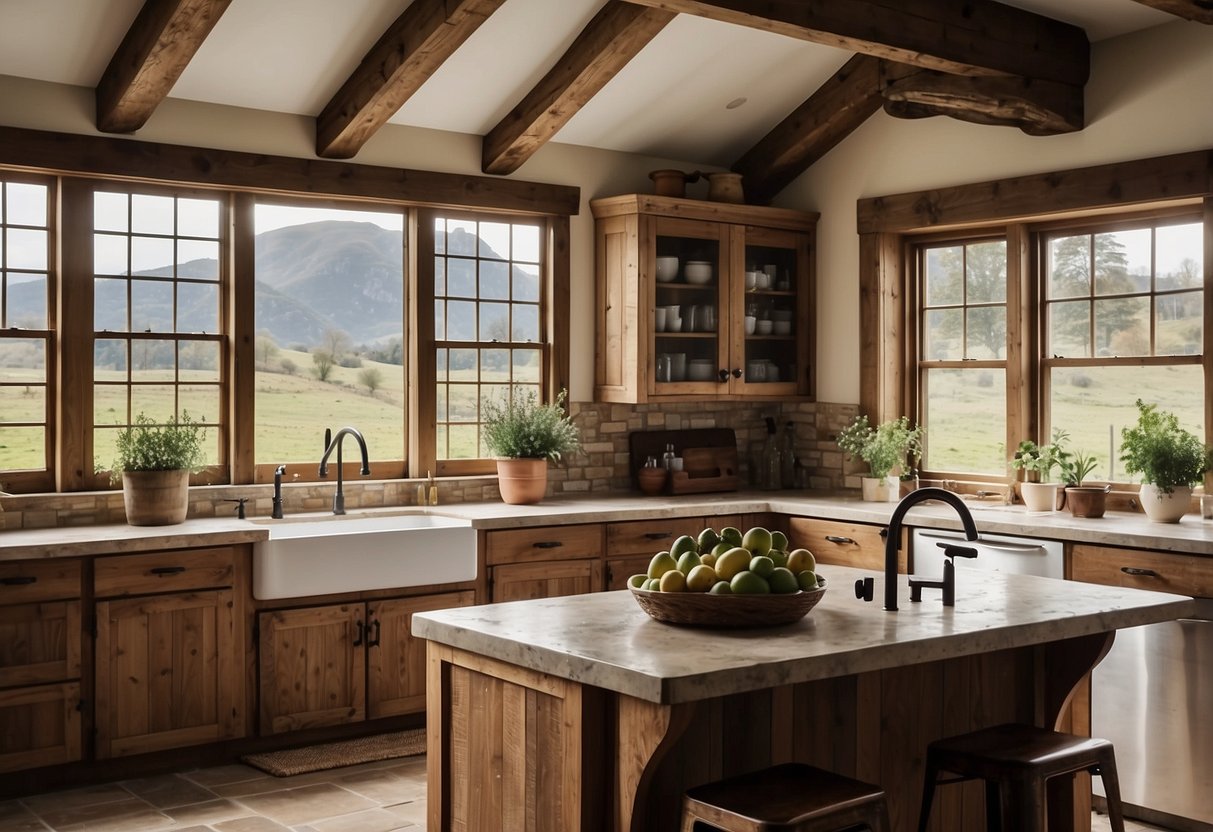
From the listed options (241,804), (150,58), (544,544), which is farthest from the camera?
(544,544)

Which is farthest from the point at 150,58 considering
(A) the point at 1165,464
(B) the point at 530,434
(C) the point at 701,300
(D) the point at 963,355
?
(A) the point at 1165,464

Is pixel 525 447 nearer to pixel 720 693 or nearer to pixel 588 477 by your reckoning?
pixel 588 477

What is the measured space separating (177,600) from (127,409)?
102cm

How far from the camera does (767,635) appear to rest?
2.79 metres

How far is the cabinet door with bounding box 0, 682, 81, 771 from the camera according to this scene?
4.54 m

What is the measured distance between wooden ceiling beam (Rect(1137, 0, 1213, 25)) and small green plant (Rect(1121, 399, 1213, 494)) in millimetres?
1566

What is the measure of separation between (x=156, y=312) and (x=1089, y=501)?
13.9 feet

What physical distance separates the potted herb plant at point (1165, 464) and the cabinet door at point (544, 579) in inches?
96.1

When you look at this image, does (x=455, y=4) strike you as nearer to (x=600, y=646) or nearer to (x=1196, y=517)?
(x=600, y=646)

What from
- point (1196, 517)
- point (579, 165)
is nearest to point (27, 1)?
point (579, 165)

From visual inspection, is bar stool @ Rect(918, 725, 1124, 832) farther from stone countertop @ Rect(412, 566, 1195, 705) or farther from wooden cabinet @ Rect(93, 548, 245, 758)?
wooden cabinet @ Rect(93, 548, 245, 758)

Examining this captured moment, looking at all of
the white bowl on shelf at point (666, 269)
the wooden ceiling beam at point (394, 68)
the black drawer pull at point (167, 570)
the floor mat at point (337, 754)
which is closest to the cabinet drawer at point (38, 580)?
the black drawer pull at point (167, 570)

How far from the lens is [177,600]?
4.89m

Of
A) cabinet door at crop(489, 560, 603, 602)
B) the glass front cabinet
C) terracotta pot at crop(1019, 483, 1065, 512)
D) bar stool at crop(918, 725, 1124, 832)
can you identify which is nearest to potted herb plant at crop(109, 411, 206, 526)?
cabinet door at crop(489, 560, 603, 602)
